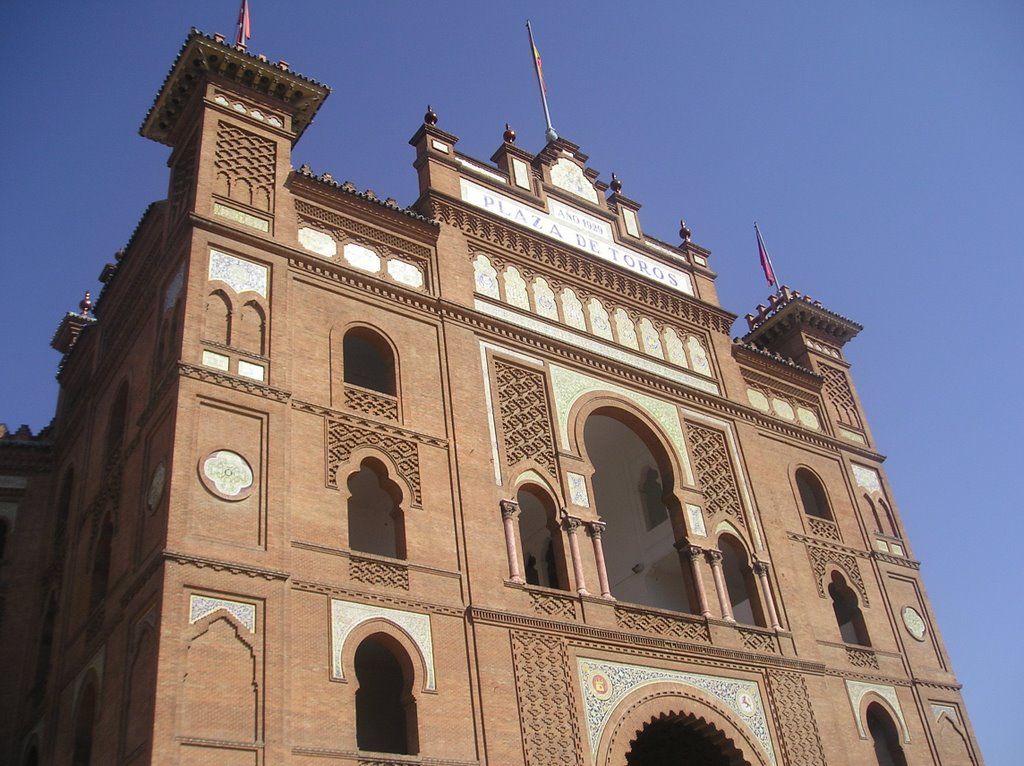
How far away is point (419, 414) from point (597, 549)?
3300 millimetres

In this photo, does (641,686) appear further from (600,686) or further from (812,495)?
(812,495)

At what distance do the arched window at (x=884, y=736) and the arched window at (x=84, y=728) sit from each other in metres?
12.2

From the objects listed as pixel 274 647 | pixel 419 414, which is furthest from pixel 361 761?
pixel 419 414

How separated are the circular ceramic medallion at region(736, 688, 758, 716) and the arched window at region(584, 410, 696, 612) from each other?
295cm

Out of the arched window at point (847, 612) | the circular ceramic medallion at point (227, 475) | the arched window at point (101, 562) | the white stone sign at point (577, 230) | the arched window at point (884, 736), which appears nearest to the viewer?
the circular ceramic medallion at point (227, 475)

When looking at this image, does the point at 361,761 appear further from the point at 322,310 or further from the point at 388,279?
the point at 388,279

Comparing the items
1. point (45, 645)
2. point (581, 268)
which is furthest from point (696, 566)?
point (45, 645)

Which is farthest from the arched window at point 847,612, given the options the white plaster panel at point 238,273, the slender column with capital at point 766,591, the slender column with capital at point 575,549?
the white plaster panel at point 238,273

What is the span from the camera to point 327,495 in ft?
44.8

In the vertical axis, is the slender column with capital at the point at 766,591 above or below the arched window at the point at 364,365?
below

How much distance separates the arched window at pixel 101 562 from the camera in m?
15.1

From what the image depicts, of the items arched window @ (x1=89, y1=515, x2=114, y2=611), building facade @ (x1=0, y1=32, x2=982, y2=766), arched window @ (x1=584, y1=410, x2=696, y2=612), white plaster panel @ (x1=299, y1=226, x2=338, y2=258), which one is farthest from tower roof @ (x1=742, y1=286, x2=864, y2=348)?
arched window @ (x1=89, y1=515, x2=114, y2=611)

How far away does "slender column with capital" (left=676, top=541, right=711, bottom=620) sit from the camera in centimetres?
1677

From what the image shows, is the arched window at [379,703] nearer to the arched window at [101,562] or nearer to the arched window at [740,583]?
the arched window at [101,562]
